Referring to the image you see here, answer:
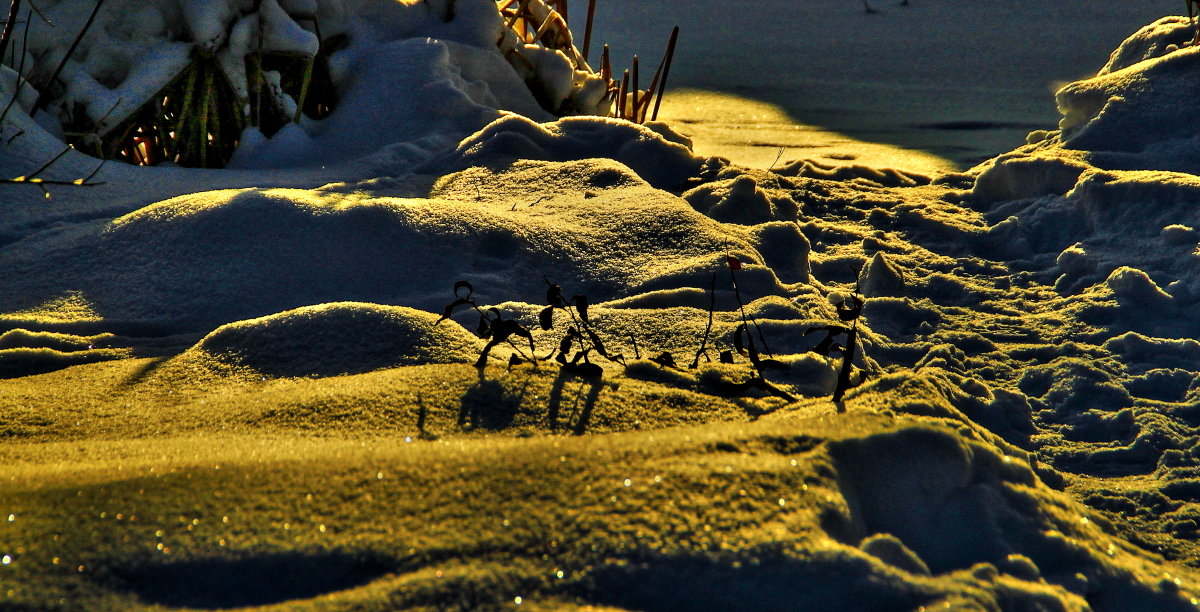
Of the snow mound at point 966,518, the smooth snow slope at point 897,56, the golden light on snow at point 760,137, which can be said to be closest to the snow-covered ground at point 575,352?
the snow mound at point 966,518

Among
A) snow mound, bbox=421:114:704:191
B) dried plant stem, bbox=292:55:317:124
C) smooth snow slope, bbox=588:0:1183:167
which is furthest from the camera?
smooth snow slope, bbox=588:0:1183:167

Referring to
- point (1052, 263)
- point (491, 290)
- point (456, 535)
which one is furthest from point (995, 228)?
point (456, 535)

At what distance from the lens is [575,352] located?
1.74 meters

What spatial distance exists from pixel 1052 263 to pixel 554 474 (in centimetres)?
200

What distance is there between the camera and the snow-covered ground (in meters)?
0.95

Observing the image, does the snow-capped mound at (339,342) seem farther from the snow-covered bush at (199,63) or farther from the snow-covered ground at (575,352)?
the snow-covered bush at (199,63)

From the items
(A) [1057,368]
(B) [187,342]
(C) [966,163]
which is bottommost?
(B) [187,342]

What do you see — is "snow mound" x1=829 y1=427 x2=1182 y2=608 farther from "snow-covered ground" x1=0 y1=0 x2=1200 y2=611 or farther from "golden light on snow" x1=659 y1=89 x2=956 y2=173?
"golden light on snow" x1=659 y1=89 x2=956 y2=173

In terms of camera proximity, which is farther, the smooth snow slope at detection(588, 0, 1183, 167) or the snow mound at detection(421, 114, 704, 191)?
the smooth snow slope at detection(588, 0, 1183, 167)

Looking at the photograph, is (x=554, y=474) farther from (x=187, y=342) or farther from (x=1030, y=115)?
(x=1030, y=115)

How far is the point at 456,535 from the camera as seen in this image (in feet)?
3.16

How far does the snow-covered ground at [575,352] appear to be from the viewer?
3.13 ft

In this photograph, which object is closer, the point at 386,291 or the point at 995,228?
the point at 386,291

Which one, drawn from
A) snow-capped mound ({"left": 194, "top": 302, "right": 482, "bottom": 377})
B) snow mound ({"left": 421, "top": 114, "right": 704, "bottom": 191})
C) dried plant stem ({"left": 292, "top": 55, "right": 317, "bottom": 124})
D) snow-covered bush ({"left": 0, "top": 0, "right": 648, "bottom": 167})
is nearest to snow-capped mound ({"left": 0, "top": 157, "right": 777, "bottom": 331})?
snow-capped mound ({"left": 194, "top": 302, "right": 482, "bottom": 377})
